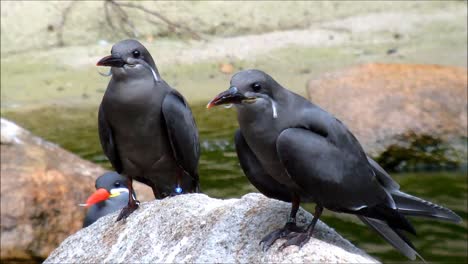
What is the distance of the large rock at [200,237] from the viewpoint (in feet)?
14.5

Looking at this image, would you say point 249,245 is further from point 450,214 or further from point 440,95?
point 440,95

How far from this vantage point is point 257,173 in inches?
179

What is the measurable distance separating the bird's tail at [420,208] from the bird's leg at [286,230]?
425 mm

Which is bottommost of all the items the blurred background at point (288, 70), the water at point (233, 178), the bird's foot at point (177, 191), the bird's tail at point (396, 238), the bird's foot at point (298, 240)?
the water at point (233, 178)

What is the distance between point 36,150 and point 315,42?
5.11 meters

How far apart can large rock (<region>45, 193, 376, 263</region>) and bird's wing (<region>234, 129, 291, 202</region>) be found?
13 centimetres

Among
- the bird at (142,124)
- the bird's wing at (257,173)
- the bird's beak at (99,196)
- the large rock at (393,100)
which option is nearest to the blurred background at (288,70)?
the large rock at (393,100)

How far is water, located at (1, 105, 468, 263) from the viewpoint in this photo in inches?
324

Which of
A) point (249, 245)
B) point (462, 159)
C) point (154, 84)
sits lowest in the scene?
point (462, 159)

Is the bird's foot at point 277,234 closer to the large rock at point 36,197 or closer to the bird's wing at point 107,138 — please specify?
the bird's wing at point 107,138

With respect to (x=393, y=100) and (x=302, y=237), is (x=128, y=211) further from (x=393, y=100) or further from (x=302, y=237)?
(x=393, y=100)

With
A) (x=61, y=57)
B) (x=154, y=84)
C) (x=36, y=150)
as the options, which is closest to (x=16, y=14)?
(x=61, y=57)

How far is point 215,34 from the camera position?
512 inches

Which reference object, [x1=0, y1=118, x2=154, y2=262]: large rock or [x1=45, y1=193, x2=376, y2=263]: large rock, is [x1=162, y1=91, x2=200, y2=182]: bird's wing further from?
[x1=0, y1=118, x2=154, y2=262]: large rock
